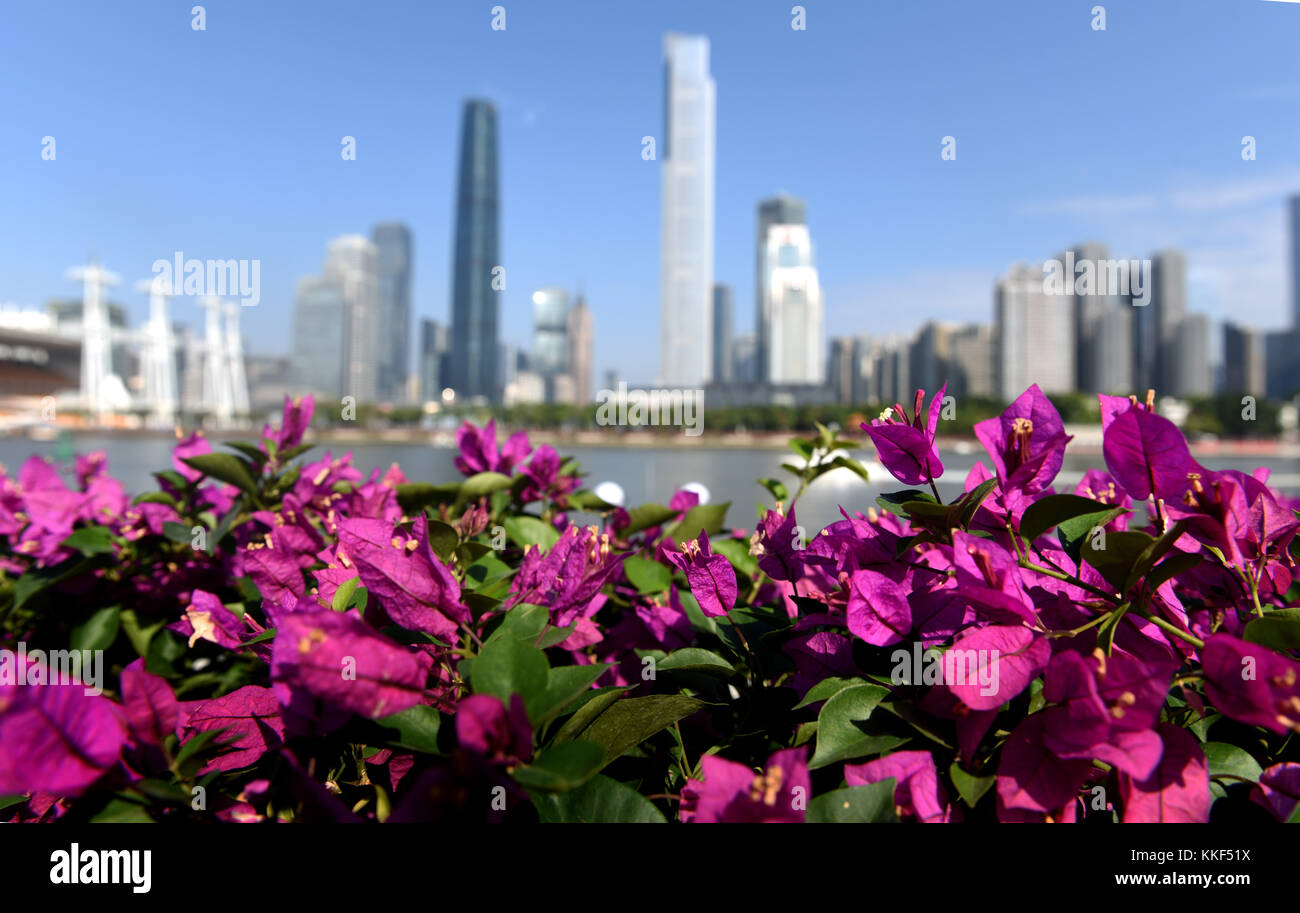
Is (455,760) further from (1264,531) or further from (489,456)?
Answer: (489,456)

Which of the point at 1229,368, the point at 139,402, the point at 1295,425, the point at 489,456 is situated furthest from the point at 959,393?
the point at 489,456

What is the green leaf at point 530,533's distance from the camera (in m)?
1.08

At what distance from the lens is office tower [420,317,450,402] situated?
86688 mm

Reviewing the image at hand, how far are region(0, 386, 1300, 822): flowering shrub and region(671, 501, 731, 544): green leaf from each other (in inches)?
13.6

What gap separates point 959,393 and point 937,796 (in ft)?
225

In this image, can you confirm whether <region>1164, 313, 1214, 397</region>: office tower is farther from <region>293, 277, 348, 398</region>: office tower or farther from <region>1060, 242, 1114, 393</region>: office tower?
<region>293, 277, 348, 398</region>: office tower

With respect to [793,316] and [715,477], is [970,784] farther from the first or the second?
[793,316]

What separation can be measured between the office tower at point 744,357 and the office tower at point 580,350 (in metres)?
21.3

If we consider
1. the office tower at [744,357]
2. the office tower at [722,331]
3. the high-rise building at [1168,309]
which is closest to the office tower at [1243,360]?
the high-rise building at [1168,309]

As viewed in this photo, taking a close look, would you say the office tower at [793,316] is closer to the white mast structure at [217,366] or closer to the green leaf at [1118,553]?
the white mast structure at [217,366]

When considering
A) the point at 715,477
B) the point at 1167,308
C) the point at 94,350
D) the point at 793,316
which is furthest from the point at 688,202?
the point at 715,477

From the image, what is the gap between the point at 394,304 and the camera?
344 ft

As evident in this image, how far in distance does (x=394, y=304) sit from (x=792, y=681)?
11258 cm

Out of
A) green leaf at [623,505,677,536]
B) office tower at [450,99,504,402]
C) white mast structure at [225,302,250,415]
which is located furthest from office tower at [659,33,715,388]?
green leaf at [623,505,677,536]
